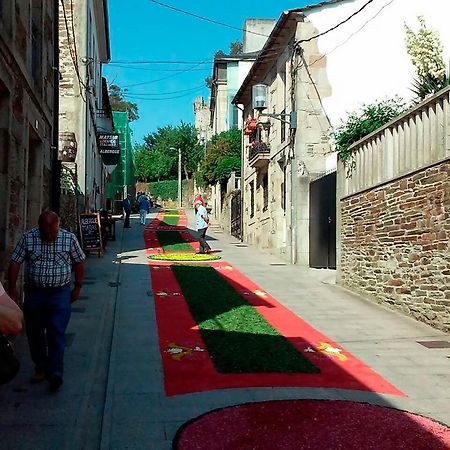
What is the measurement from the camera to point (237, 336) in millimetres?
7820

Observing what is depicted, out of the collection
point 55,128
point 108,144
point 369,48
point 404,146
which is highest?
point 369,48

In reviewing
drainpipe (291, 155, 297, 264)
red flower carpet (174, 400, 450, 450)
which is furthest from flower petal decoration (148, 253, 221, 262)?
red flower carpet (174, 400, 450, 450)

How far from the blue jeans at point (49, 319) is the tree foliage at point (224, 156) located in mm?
27294

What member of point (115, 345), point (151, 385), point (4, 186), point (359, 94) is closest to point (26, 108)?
point (4, 186)

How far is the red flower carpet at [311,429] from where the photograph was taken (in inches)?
165

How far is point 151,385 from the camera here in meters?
5.84

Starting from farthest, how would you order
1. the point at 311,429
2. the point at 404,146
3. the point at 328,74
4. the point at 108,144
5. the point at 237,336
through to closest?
the point at 108,144 < the point at 328,74 < the point at 404,146 < the point at 237,336 < the point at 311,429

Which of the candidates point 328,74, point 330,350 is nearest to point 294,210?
point 328,74

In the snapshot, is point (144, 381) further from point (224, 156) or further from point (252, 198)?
point (224, 156)

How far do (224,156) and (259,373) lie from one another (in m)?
27.7

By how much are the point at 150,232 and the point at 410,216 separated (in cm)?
1800

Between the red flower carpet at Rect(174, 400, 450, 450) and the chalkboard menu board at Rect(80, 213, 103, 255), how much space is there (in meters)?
12.1

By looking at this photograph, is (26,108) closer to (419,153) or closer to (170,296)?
(170,296)

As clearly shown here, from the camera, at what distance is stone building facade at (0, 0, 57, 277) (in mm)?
7043
